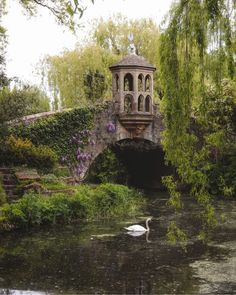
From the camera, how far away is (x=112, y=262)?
10000 millimetres

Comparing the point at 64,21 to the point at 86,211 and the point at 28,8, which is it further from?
the point at 86,211

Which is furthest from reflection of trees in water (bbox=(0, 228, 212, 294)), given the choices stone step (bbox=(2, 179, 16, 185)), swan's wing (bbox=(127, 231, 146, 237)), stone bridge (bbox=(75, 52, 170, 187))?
stone bridge (bbox=(75, 52, 170, 187))

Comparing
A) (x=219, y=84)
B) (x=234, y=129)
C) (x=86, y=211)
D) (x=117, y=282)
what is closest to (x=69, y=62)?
(x=234, y=129)

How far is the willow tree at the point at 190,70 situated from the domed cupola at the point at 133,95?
15888mm

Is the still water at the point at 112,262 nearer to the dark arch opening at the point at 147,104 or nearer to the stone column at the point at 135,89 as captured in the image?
the stone column at the point at 135,89

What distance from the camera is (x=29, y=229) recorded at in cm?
1373

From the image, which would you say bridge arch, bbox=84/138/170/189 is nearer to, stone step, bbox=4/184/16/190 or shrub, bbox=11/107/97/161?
shrub, bbox=11/107/97/161

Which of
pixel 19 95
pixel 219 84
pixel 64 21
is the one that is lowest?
pixel 219 84

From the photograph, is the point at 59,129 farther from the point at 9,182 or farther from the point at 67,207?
the point at 67,207

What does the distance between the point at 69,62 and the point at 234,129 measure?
11.0m

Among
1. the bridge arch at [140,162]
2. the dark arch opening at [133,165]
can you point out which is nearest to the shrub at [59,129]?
the dark arch opening at [133,165]

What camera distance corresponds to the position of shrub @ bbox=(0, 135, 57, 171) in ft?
57.3

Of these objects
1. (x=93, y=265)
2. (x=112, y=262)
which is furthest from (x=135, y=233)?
(x=93, y=265)

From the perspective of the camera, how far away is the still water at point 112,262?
8.22 m
